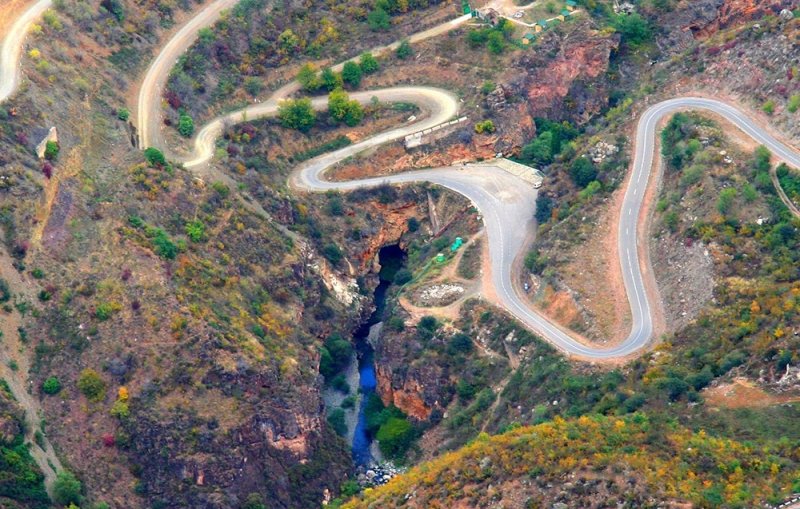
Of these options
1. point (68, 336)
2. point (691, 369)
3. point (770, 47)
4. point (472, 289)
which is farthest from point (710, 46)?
point (68, 336)

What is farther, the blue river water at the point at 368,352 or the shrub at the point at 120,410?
the blue river water at the point at 368,352

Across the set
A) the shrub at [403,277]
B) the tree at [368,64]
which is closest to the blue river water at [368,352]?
the shrub at [403,277]

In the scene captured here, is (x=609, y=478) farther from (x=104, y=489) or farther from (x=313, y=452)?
(x=104, y=489)

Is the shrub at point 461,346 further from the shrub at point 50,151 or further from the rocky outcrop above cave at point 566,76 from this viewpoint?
the shrub at point 50,151

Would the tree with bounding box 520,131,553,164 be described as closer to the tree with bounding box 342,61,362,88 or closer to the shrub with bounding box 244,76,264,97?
the tree with bounding box 342,61,362,88

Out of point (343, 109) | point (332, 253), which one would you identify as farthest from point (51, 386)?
point (343, 109)

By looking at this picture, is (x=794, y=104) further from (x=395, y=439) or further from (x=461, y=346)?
(x=395, y=439)
